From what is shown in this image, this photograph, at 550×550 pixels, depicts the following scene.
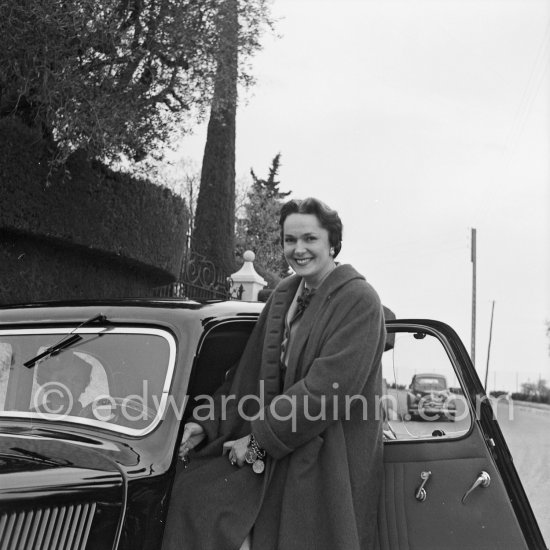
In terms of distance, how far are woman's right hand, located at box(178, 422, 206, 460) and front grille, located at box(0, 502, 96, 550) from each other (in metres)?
0.47

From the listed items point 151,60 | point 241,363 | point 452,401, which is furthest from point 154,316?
point 151,60

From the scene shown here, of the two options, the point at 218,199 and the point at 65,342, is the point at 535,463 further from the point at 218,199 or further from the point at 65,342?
the point at 218,199

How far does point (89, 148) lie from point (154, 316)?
19.5 feet

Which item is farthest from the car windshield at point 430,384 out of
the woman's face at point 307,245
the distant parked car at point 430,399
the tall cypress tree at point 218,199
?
the tall cypress tree at point 218,199

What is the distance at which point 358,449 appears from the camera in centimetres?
277

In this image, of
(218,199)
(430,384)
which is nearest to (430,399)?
(430,384)

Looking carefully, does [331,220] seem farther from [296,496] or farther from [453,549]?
[453,549]

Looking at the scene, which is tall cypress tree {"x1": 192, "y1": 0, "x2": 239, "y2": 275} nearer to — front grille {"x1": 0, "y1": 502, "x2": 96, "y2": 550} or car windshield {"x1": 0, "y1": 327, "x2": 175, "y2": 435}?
car windshield {"x1": 0, "y1": 327, "x2": 175, "y2": 435}

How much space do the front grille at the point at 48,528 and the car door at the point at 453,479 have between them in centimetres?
116

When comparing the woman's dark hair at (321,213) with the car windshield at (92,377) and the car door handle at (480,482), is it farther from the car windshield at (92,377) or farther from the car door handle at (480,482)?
the car door handle at (480,482)

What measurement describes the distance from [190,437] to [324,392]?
22.6 inches

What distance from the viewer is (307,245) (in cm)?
298

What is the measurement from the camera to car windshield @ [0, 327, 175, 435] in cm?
283

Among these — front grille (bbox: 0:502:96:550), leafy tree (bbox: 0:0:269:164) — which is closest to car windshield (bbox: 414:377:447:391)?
front grille (bbox: 0:502:96:550)
